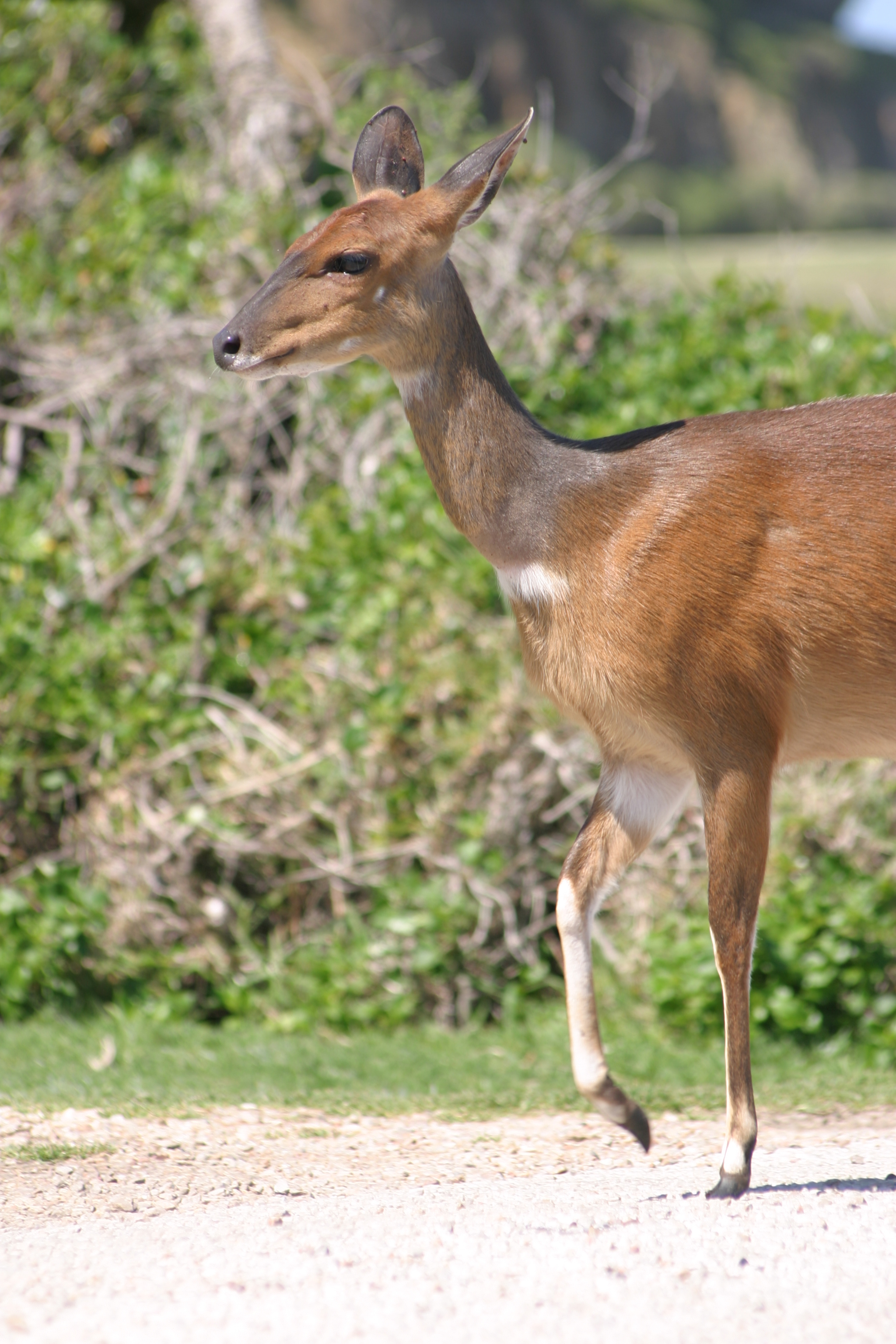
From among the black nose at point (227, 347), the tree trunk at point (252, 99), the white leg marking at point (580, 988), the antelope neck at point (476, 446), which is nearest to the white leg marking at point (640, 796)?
the white leg marking at point (580, 988)

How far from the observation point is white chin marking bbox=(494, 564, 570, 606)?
4.18 meters

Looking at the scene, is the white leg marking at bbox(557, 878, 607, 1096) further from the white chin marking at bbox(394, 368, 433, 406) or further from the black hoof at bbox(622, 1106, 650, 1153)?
the white chin marking at bbox(394, 368, 433, 406)

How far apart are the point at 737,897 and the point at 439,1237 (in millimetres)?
1185

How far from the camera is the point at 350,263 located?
4.12 metres

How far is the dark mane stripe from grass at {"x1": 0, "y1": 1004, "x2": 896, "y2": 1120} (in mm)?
2416

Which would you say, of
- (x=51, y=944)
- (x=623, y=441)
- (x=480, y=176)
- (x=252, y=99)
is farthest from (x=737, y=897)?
(x=252, y=99)

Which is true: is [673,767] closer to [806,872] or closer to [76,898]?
[806,872]

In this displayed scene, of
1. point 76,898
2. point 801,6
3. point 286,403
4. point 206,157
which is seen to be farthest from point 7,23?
point 801,6

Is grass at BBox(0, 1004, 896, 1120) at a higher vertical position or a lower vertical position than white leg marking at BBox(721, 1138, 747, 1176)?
lower

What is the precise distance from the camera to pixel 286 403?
330 inches

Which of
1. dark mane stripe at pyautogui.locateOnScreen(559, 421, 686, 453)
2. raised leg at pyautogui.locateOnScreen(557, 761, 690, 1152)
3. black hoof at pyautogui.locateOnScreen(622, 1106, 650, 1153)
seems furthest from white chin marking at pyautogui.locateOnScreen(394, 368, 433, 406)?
black hoof at pyautogui.locateOnScreen(622, 1106, 650, 1153)

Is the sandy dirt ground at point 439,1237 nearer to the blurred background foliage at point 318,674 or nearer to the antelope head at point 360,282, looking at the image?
the blurred background foliage at point 318,674

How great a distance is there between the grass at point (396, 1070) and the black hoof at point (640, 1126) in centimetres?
112

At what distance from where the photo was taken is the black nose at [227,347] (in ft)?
13.3
